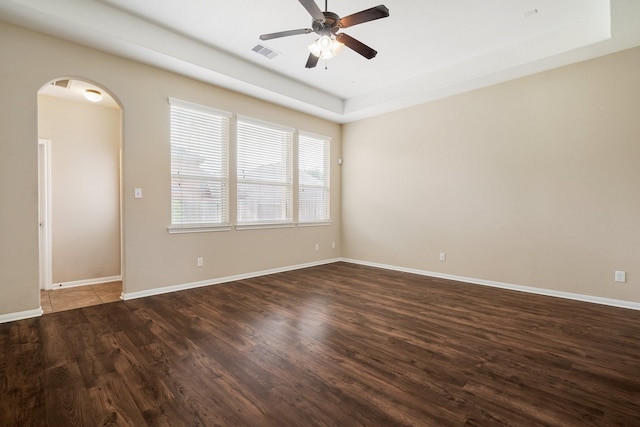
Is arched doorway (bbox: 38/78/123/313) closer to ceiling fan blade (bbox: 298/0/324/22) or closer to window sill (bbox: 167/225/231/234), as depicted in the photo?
window sill (bbox: 167/225/231/234)

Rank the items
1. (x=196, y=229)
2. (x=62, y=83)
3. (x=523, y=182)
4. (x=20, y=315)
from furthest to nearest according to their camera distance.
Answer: (x=196, y=229) < (x=523, y=182) < (x=62, y=83) < (x=20, y=315)

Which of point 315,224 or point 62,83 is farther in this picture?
point 315,224

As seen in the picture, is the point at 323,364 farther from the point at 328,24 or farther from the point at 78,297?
the point at 78,297

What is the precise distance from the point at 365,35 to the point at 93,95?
3.79 meters

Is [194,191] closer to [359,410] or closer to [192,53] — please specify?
[192,53]

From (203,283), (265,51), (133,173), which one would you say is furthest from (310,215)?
(133,173)

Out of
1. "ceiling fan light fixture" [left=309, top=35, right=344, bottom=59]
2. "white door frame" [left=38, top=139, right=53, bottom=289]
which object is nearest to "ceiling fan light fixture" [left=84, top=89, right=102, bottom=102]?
"white door frame" [left=38, top=139, right=53, bottom=289]

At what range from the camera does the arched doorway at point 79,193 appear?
166 inches

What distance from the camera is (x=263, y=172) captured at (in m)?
5.18

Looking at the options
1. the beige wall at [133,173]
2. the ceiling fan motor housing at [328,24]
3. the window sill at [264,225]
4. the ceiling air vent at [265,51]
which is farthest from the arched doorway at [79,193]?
the ceiling fan motor housing at [328,24]

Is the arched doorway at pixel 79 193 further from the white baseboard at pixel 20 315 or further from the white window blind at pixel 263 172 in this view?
the white window blind at pixel 263 172

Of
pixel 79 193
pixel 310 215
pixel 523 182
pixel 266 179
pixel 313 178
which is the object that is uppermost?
pixel 313 178

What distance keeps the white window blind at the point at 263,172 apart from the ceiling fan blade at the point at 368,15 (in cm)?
272

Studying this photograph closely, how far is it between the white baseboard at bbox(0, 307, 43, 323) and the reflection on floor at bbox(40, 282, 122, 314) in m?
0.16
